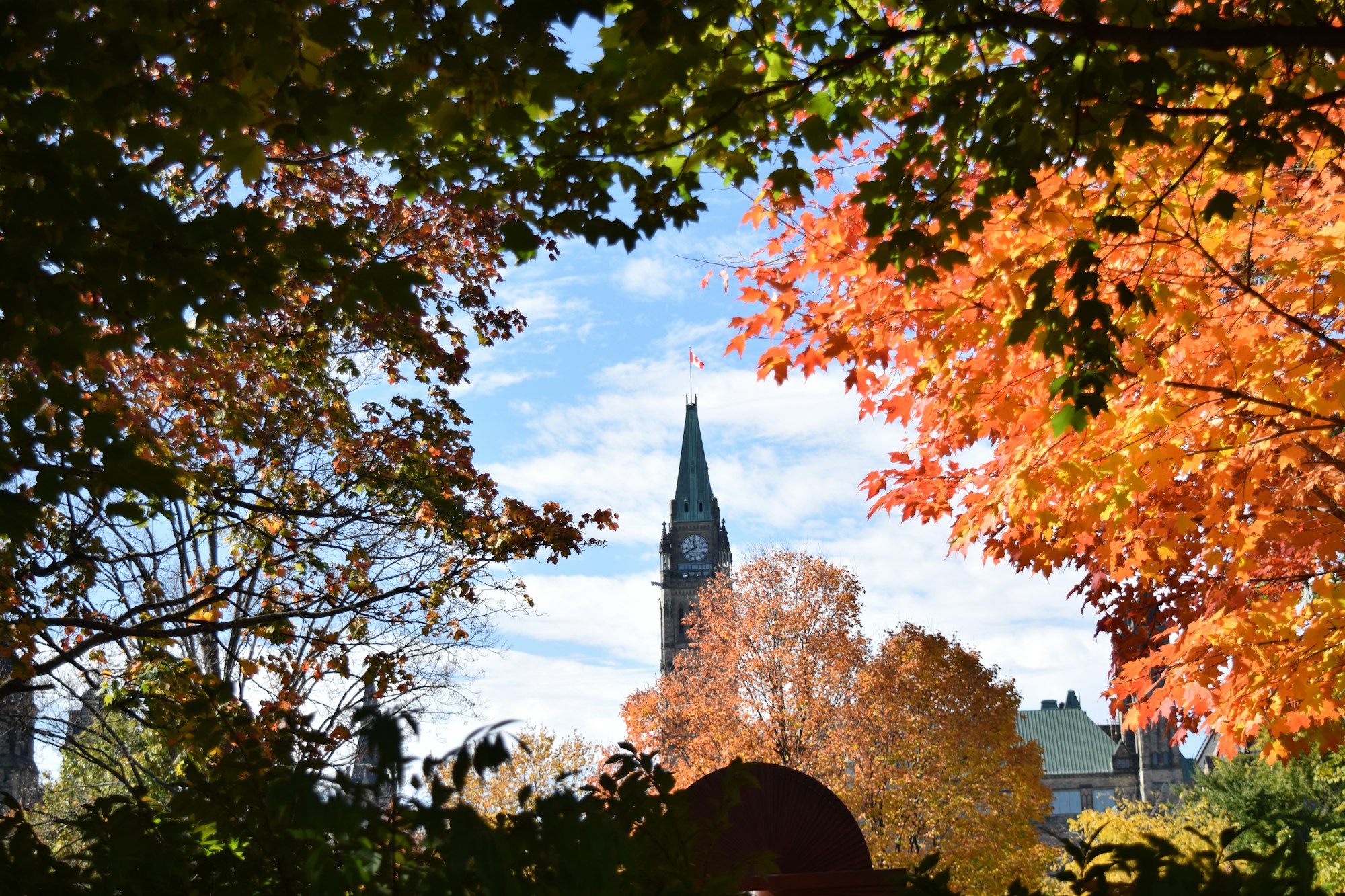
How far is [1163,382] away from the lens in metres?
5.87

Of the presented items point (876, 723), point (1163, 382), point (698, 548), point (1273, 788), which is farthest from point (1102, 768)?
point (1163, 382)

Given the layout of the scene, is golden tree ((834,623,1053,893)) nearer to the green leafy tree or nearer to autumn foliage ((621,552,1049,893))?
autumn foliage ((621,552,1049,893))

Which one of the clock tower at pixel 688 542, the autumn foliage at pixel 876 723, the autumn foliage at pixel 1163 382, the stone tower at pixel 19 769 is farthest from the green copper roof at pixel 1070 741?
the autumn foliage at pixel 1163 382

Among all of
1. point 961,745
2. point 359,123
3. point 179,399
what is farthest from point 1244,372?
point 961,745

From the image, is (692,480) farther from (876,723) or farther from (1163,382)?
(1163,382)

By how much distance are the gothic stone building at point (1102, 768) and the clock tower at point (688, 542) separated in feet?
114

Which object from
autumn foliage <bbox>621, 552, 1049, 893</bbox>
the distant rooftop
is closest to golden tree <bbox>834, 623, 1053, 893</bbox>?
autumn foliage <bbox>621, 552, 1049, 893</bbox>

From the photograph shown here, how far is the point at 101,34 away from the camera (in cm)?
372

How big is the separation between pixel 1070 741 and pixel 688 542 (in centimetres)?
4176

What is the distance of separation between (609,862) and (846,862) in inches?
176

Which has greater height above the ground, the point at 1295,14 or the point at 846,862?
the point at 1295,14

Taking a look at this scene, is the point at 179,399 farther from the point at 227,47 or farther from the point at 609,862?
the point at 609,862

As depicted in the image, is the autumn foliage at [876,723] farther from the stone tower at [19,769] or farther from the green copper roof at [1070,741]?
the green copper roof at [1070,741]

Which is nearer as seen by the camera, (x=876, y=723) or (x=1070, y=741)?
(x=876, y=723)
